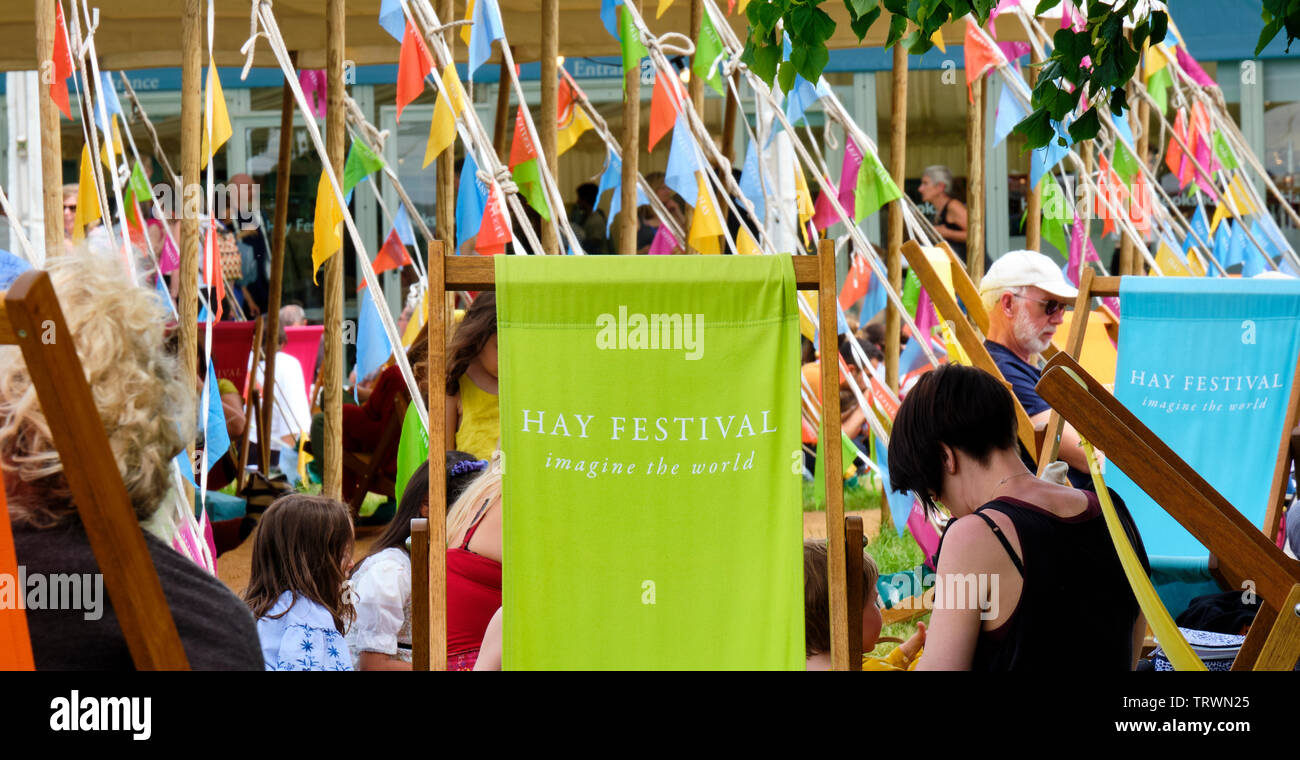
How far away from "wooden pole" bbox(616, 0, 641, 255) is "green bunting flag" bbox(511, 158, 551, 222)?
23cm

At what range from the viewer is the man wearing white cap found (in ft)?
11.6

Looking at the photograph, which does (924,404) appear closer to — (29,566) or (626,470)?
(626,470)

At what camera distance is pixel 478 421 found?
3393 millimetres

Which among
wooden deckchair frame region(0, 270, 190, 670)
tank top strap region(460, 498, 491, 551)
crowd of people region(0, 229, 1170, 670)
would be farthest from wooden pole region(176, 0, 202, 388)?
wooden deckchair frame region(0, 270, 190, 670)

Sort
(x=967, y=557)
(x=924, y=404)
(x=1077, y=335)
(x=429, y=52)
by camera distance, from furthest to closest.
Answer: (x=429, y=52)
(x=1077, y=335)
(x=924, y=404)
(x=967, y=557)

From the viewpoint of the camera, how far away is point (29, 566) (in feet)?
4.30

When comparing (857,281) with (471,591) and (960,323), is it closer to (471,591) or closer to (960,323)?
(960,323)

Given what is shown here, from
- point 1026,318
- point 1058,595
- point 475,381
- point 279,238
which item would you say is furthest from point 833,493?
point 279,238

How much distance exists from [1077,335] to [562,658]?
6.30 ft

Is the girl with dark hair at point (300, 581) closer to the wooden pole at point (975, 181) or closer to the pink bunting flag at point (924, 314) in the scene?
the wooden pole at point (975, 181)

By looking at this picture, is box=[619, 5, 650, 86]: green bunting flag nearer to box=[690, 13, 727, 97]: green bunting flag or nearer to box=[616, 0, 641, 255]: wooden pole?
Answer: box=[616, 0, 641, 255]: wooden pole

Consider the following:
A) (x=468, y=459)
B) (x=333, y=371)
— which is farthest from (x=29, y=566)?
(x=333, y=371)

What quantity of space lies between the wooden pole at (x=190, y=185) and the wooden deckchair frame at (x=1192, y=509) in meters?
2.23

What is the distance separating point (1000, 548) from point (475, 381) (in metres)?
1.62
